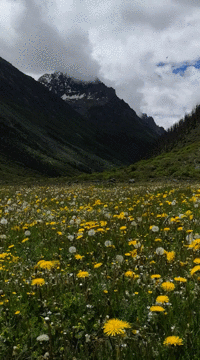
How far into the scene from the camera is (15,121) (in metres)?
171

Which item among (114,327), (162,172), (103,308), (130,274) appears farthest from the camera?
(162,172)

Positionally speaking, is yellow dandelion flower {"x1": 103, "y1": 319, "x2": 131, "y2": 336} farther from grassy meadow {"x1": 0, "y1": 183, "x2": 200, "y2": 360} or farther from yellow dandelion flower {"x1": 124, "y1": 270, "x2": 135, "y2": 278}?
yellow dandelion flower {"x1": 124, "y1": 270, "x2": 135, "y2": 278}

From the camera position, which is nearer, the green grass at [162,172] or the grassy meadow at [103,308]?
the grassy meadow at [103,308]

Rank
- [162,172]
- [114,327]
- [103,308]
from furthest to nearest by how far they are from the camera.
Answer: [162,172]
[103,308]
[114,327]

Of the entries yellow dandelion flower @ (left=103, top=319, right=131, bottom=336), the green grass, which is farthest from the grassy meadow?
the green grass

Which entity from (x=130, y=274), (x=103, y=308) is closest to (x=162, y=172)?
(x=130, y=274)

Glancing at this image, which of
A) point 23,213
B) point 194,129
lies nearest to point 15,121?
point 194,129

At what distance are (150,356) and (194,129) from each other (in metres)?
170

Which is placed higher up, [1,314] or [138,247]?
[138,247]

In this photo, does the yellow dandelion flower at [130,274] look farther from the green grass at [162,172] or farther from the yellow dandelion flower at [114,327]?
the green grass at [162,172]

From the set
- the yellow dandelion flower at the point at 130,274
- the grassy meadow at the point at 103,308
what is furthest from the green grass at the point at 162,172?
the yellow dandelion flower at the point at 130,274

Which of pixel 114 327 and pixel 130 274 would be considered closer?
pixel 114 327

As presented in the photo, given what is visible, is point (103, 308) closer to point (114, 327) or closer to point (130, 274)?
point (130, 274)

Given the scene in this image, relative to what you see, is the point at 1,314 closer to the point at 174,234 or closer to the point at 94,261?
the point at 94,261
